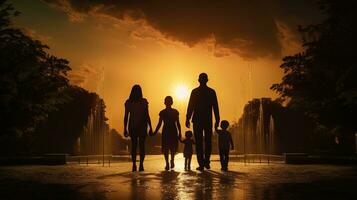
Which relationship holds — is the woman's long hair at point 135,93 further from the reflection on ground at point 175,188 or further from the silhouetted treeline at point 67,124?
the silhouetted treeline at point 67,124

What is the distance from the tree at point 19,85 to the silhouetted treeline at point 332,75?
1310cm

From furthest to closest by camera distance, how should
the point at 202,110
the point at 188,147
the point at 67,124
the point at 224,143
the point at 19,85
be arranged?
1. the point at 67,124
2. the point at 19,85
3. the point at 188,147
4. the point at 224,143
5. the point at 202,110

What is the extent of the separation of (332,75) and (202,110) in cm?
1443

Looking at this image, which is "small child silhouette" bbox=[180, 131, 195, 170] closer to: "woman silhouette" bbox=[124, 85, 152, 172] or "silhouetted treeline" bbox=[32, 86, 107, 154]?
"woman silhouette" bbox=[124, 85, 152, 172]

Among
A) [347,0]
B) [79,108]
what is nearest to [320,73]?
[347,0]

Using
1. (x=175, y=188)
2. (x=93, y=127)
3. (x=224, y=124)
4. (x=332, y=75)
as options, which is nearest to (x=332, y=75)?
(x=332, y=75)

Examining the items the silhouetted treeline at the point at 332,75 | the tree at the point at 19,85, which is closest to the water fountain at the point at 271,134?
the silhouetted treeline at the point at 332,75

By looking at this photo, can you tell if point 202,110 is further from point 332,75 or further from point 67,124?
point 67,124

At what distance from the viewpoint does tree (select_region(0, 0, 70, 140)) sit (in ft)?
74.3

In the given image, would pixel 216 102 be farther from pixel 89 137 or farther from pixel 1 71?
pixel 89 137

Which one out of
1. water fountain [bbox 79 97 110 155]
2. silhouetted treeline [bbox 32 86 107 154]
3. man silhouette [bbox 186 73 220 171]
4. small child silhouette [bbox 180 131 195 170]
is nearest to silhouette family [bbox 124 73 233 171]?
man silhouette [bbox 186 73 220 171]

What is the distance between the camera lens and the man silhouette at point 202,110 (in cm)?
1327

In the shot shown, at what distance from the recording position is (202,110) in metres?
13.4

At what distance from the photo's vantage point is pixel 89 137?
77.4 m
